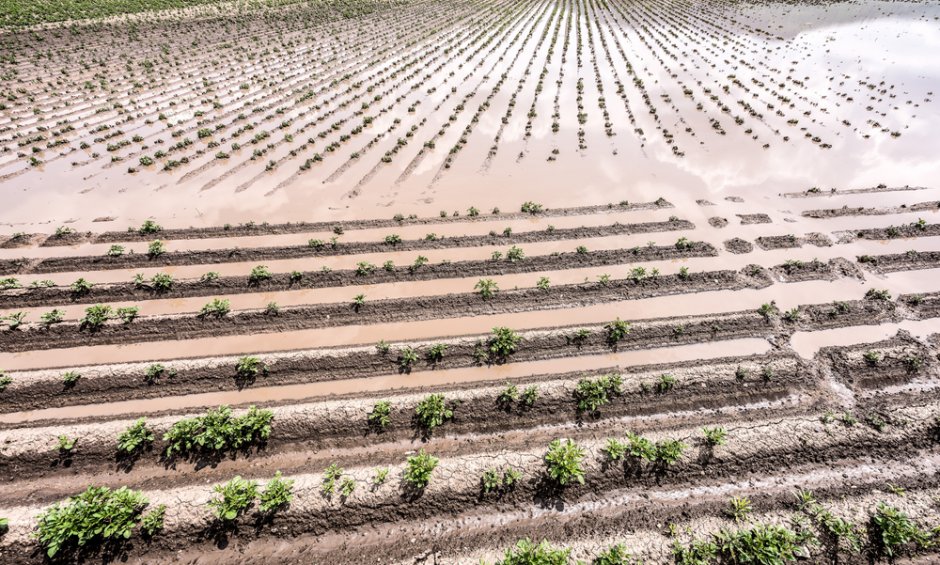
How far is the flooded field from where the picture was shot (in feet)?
30.5

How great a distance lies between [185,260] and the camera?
16.2 m

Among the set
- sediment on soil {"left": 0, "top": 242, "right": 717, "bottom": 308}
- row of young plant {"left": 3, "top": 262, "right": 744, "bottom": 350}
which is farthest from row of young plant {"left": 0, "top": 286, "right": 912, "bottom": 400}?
sediment on soil {"left": 0, "top": 242, "right": 717, "bottom": 308}

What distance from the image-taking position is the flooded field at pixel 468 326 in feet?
30.5

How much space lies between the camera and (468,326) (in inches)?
548

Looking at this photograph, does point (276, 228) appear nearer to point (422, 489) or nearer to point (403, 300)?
point (403, 300)

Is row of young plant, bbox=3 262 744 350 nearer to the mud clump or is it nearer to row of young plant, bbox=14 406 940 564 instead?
the mud clump

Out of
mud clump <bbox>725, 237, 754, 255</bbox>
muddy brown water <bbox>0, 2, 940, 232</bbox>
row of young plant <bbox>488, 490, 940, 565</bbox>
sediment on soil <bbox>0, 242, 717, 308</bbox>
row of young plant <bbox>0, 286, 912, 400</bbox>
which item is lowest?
row of young plant <bbox>488, 490, 940, 565</bbox>

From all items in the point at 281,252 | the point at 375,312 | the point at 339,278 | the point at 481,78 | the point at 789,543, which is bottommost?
the point at 789,543

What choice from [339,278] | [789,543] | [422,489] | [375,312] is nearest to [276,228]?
[339,278]

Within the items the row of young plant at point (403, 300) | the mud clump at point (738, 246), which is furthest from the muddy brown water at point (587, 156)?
the row of young plant at point (403, 300)

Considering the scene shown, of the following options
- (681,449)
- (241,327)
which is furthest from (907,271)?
(241,327)

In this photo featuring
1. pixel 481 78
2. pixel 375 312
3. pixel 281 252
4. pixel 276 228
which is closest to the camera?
pixel 375 312

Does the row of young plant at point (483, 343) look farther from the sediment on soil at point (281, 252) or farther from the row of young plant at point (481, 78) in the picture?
the row of young plant at point (481, 78)

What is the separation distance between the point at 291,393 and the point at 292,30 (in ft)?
157
